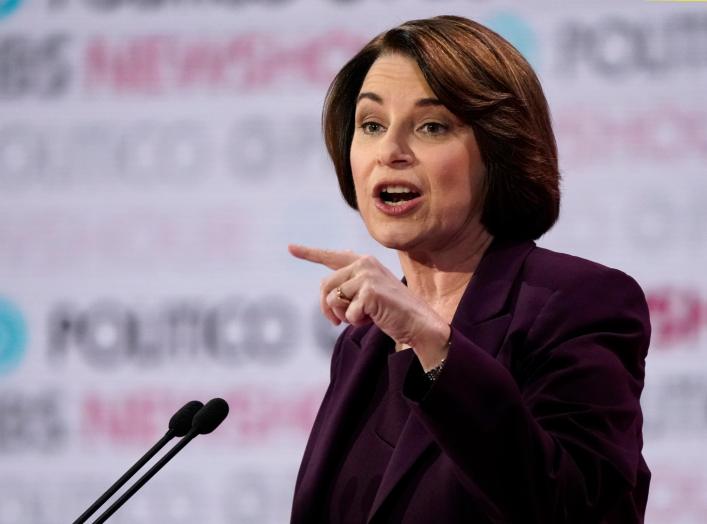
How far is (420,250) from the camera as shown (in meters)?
1.94

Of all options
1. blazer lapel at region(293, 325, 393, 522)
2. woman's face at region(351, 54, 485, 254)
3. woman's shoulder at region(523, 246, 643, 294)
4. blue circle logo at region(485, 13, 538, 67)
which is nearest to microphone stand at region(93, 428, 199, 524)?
blazer lapel at region(293, 325, 393, 522)

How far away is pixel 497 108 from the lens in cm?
183

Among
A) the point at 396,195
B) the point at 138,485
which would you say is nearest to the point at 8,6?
the point at 396,195

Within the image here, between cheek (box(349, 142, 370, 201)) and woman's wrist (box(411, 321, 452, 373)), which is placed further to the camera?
cheek (box(349, 142, 370, 201))

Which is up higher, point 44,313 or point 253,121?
point 253,121

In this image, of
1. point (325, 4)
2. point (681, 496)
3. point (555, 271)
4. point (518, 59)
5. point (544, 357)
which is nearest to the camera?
point (544, 357)

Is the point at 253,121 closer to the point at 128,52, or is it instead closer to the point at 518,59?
the point at 128,52

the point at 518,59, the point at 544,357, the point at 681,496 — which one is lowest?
the point at 681,496

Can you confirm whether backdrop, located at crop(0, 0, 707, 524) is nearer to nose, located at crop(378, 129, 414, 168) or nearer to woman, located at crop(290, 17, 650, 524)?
woman, located at crop(290, 17, 650, 524)

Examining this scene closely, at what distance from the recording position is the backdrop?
9.91 feet

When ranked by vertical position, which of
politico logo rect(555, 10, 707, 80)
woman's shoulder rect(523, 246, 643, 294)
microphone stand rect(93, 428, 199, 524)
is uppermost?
politico logo rect(555, 10, 707, 80)

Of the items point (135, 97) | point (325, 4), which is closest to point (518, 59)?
point (325, 4)

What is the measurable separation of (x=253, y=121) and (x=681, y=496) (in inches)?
63.1

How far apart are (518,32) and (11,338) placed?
1.77m
